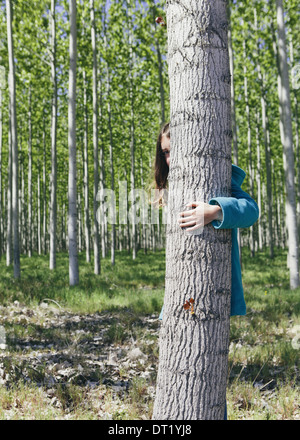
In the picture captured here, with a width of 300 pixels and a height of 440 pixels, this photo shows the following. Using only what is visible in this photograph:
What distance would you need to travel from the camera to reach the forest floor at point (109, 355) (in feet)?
9.56

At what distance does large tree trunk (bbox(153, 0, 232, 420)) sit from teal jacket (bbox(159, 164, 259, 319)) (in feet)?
0.24

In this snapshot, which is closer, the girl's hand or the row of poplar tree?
the girl's hand

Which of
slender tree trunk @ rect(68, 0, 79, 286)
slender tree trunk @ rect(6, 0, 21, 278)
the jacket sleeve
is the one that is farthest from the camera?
slender tree trunk @ rect(6, 0, 21, 278)

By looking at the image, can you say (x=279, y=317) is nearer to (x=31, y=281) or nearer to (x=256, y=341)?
(x=256, y=341)

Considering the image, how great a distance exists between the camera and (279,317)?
5.77 m

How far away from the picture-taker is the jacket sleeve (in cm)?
164

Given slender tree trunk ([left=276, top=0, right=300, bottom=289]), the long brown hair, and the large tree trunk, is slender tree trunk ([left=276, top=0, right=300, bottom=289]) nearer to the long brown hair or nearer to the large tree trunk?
the long brown hair

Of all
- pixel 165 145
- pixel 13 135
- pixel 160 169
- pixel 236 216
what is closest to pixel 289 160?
pixel 160 169

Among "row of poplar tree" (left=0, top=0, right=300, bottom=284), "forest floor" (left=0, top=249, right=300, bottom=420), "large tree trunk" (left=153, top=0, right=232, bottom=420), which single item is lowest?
"forest floor" (left=0, top=249, right=300, bottom=420)

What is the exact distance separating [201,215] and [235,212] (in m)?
0.16

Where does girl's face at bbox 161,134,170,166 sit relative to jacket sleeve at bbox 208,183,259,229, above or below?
above

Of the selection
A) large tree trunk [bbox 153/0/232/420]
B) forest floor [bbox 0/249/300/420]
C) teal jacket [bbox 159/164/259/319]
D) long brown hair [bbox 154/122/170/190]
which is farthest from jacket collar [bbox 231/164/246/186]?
forest floor [bbox 0/249/300/420]

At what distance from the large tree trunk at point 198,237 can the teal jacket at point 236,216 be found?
2.9 inches

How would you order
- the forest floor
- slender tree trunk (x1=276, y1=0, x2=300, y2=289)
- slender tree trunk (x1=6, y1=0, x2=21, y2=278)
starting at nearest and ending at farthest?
the forest floor → slender tree trunk (x1=276, y1=0, x2=300, y2=289) → slender tree trunk (x1=6, y1=0, x2=21, y2=278)
